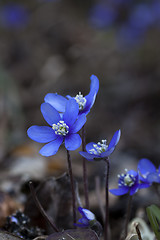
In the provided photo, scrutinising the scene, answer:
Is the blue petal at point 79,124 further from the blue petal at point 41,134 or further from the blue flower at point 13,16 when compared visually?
the blue flower at point 13,16

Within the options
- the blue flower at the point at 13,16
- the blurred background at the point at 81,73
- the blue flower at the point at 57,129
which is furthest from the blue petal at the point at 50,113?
the blue flower at the point at 13,16

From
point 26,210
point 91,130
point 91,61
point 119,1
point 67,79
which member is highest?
point 119,1

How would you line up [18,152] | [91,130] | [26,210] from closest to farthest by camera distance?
[26,210]
[18,152]
[91,130]

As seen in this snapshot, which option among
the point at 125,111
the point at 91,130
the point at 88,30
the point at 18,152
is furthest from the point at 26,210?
the point at 88,30

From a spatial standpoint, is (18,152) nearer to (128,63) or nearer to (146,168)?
(146,168)

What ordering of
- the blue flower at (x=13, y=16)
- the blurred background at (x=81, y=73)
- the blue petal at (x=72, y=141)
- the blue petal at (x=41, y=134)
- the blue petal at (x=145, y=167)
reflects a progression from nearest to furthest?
the blue petal at (x=72, y=141) < the blue petal at (x=41, y=134) < the blue petal at (x=145, y=167) < the blurred background at (x=81, y=73) < the blue flower at (x=13, y=16)

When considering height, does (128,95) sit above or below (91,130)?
above
